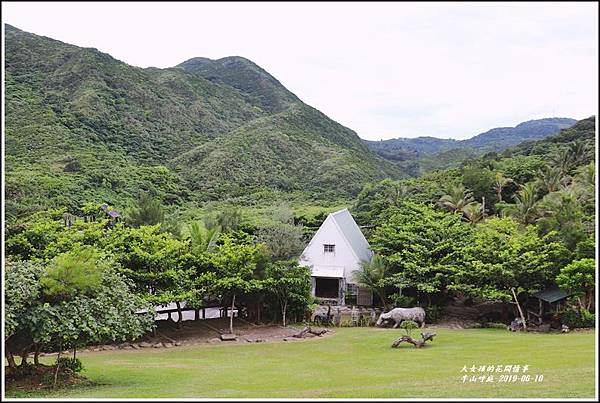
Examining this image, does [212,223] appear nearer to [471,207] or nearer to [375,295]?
[375,295]

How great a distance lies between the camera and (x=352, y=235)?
92.6 feet

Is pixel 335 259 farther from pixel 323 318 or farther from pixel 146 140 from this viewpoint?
pixel 146 140

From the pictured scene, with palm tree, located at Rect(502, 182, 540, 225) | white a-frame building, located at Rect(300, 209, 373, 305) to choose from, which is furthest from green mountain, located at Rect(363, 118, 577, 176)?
white a-frame building, located at Rect(300, 209, 373, 305)

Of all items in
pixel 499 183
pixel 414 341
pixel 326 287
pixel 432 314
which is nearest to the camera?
pixel 414 341

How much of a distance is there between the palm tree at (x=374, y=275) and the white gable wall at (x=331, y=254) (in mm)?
2537

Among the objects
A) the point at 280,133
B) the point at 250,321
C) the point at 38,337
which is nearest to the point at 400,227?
the point at 250,321

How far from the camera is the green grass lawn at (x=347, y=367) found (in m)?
8.55

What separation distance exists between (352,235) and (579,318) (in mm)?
11981

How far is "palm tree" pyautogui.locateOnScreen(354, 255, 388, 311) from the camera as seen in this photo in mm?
23531

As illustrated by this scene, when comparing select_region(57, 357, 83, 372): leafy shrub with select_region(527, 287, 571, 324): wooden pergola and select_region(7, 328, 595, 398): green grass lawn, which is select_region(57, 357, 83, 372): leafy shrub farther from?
select_region(527, 287, 571, 324): wooden pergola

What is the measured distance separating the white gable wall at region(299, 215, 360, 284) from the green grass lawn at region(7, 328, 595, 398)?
799cm

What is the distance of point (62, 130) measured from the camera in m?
63.1

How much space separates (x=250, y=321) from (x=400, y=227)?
767 centimetres

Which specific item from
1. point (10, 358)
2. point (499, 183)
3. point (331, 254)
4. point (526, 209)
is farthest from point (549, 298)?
point (499, 183)
